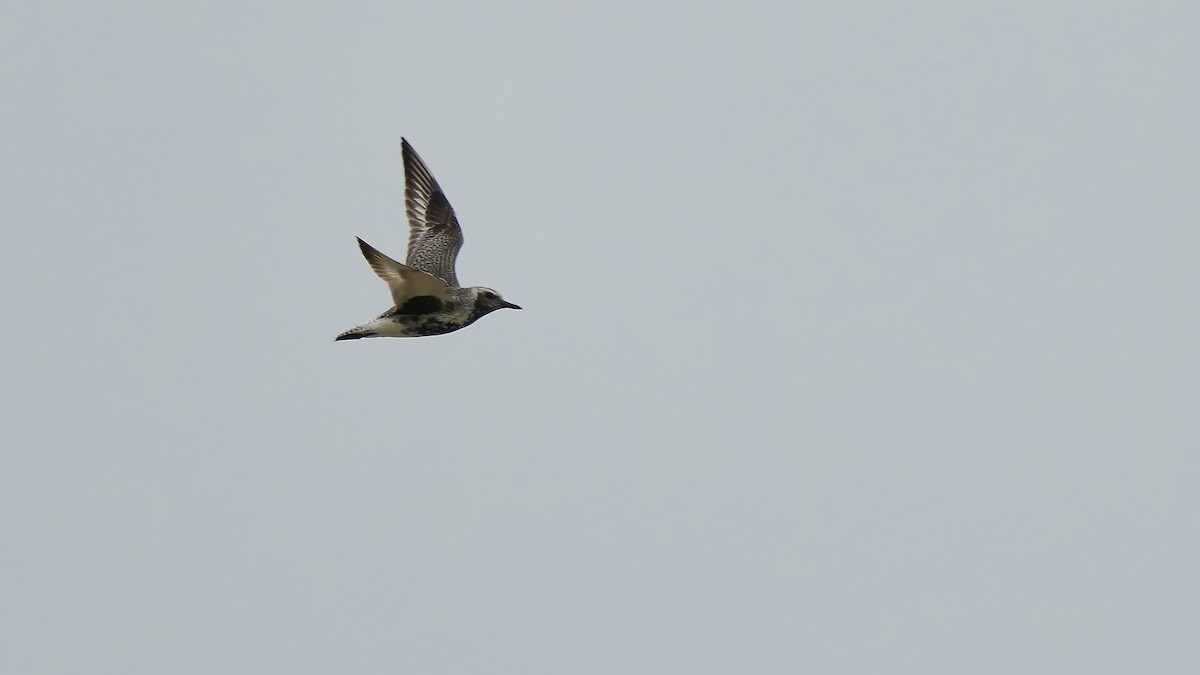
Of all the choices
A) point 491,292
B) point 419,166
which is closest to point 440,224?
point 419,166

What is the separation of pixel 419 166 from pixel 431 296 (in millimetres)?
5560

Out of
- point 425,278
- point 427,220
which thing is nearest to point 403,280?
point 425,278

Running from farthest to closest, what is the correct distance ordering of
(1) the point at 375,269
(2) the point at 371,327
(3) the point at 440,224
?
(3) the point at 440,224 < (2) the point at 371,327 < (1) the point at 375,269

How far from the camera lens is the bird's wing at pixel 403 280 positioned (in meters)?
21.8

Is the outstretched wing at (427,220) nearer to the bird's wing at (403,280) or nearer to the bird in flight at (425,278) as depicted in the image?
the bird in flight at (425,278)

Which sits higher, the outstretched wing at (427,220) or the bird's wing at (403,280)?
the outstretched wing at (427,220)

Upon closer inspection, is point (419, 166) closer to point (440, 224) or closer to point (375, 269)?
point (440, 224)

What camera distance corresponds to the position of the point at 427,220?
27.9m

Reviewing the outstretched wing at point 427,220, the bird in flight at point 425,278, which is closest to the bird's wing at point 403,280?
the bird in flight at point 425,278

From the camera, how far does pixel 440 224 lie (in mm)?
27844

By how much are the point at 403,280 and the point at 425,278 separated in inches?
12.4

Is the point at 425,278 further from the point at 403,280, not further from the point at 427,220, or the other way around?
the point at 427,220

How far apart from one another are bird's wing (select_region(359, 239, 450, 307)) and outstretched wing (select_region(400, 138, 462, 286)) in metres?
3.10

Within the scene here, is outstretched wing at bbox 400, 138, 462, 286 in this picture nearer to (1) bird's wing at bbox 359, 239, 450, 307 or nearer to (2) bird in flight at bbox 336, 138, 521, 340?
(2) bird in flight at bbox 336, 138, 521, 340
